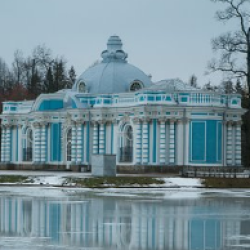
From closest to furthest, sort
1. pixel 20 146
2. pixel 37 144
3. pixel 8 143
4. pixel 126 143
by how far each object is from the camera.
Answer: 1. pixel 126 143
2. pixel 37 144
3. pixel 20 146
4. pixel 8 143

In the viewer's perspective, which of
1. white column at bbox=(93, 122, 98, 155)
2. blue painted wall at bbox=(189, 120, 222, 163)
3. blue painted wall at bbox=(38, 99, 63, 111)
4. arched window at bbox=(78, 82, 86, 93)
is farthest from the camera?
blue painted wall at bbox=(38, 99, 63, 111)

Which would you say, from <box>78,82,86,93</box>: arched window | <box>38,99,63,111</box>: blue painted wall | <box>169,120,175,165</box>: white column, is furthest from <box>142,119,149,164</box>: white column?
<box>38,99,63,111</box>: blue painted wall

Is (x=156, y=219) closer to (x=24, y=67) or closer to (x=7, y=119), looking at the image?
(x=7, y=119)

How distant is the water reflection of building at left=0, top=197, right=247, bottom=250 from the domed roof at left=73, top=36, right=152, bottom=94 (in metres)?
33.8

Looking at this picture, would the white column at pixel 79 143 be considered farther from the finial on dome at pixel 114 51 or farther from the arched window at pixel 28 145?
the arched window at pixel 28 145

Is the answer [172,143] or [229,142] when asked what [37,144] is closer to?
[172,143]

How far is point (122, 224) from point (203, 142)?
3543 centimetres

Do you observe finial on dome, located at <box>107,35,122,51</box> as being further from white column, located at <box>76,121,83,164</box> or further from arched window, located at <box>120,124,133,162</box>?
arched window, located at <box>120,124,133,162</box>

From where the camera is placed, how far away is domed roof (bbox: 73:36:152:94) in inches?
2564

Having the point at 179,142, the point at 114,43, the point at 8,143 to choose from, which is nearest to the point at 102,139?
the point at 179,142

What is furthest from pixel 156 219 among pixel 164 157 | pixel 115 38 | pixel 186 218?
pixel 115 38

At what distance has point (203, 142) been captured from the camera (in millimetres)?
58750

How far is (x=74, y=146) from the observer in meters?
64.4

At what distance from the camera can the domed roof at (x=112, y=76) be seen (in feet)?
214
